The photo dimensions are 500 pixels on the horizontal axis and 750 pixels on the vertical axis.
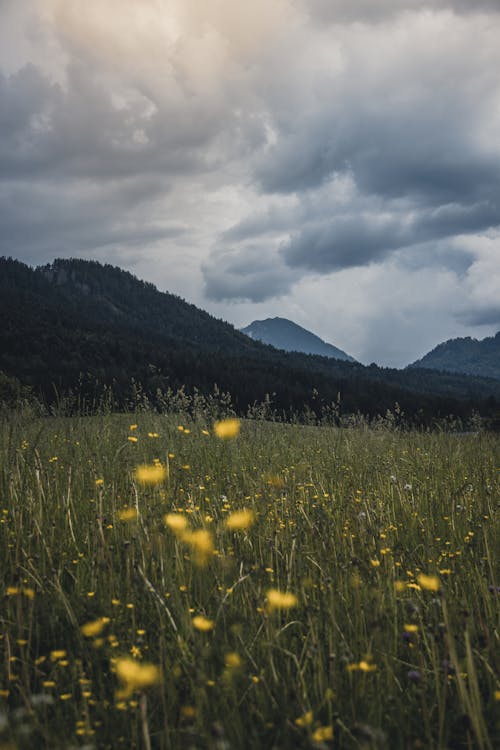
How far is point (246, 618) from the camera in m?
2.47

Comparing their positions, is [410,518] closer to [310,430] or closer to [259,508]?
[259,508]

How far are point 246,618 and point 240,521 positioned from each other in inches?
40.9

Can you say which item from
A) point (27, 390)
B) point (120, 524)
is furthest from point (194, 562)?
point (27, 390)

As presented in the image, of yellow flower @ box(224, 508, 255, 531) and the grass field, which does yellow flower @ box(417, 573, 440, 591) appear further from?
yellow flower @ box(224, 508, 255, 531)

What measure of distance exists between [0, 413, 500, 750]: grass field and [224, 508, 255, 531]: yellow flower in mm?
20

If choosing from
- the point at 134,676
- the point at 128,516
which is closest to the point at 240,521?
the point at 128,516

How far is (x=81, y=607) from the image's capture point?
2746mm

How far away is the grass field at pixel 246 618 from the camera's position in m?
1.90

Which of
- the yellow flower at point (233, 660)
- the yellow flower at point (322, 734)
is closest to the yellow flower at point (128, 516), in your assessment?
the yellow flower at point (233, 660)

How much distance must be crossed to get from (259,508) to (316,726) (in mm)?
2656

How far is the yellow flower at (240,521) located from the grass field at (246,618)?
20mm

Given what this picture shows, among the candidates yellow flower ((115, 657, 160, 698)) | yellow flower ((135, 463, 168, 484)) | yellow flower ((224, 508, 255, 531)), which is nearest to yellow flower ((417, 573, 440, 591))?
yellow flower ((115, 657, 160, 698))

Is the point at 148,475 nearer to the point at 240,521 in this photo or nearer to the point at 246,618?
the point at 240,521

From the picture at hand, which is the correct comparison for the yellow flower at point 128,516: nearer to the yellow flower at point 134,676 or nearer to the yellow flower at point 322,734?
the yellow flower at point 134,676
